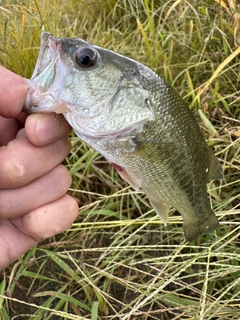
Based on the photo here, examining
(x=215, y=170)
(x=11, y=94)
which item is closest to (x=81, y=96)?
(x=11, y=94)

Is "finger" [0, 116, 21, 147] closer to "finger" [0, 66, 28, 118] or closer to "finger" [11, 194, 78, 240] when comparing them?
"finger" [0, 66, 28, 118]

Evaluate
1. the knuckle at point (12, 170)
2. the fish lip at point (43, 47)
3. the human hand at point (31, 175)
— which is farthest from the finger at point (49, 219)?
the fish lip at point (43, 47)

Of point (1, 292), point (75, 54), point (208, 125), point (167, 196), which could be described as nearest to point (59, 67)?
point (75, 54)

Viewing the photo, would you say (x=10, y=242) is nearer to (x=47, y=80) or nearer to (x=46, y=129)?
(x=46, y=129)

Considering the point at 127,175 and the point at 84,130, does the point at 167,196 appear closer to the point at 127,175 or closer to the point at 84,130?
the point at 127,175

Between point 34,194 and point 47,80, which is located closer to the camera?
point 47,80

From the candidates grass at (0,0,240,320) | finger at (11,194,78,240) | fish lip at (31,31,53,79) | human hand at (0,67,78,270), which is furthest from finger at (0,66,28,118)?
grass at (0,0,240,320)
